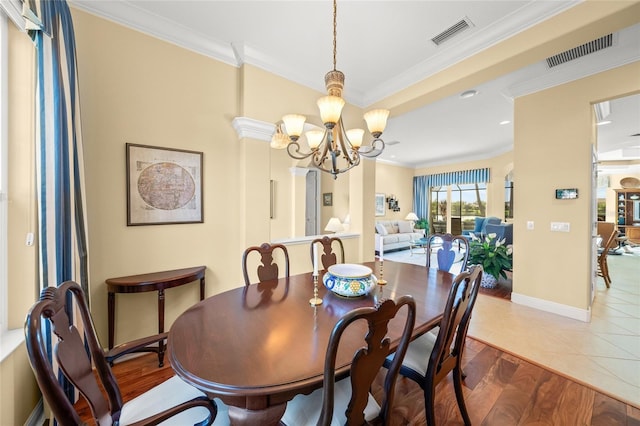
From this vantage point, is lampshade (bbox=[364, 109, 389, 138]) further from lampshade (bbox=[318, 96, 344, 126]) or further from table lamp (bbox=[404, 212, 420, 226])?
table lamp (bbox=[404, 212, 420, 226])

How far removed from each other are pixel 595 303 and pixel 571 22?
3.55 metres

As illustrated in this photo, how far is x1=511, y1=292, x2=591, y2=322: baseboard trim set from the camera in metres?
2.89

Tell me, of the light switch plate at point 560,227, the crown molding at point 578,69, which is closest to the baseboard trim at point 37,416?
the light switch plate at point 560,227

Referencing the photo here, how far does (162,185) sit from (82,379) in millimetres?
1763

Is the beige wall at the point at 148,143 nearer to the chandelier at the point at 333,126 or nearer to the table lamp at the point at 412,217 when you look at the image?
the chandelier at the point at 333,126

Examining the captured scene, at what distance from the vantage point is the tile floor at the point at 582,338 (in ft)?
6.54

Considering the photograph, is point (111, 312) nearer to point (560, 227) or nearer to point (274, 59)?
point (274, 59)

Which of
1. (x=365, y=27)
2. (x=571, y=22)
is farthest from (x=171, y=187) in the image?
(x=571, y=22)

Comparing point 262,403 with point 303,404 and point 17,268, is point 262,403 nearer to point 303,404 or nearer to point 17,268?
point 303,404

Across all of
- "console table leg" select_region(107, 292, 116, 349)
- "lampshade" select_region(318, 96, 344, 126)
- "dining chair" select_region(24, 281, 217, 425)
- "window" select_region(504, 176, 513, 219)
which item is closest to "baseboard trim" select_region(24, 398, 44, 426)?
"console table leg" select_region(107, 292, 116, 349)

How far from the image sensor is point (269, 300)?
62.7 inches

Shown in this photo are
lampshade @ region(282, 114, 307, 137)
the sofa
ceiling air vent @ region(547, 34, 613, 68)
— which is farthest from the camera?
the sofa

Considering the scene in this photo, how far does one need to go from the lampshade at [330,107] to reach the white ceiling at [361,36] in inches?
35.7

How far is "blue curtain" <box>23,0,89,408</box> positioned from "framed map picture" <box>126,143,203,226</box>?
0.50 m
